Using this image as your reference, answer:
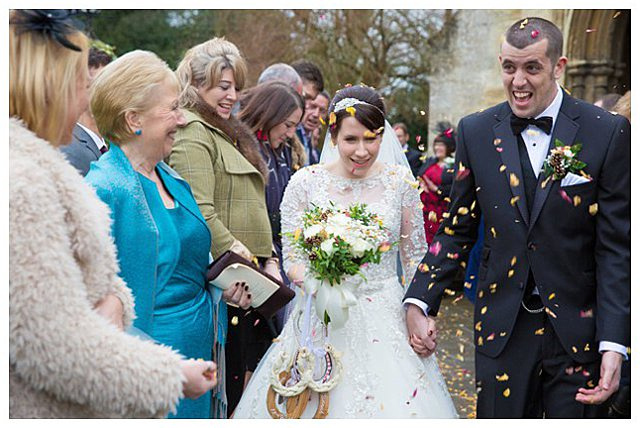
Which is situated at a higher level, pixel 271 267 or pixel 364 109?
pixel 364 109

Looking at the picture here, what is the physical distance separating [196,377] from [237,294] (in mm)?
1514

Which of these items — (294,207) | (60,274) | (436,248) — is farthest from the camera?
(294,207)

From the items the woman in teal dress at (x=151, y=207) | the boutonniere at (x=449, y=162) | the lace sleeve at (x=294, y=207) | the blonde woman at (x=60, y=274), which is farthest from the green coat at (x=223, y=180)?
the boutonniere at (x=449, y=162)

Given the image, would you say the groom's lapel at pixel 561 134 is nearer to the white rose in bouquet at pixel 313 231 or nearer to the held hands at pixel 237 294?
the white rose in bouquet at pixel 313 231

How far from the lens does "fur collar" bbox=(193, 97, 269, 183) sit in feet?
15.4

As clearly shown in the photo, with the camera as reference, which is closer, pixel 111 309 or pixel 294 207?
pixel 111 309

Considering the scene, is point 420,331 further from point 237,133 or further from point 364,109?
point 237,133

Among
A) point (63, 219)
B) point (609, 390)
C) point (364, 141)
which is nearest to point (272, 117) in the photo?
point (364, 141)

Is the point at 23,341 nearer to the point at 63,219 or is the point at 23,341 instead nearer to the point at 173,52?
the point at 63,219

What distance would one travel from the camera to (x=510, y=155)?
136 inches

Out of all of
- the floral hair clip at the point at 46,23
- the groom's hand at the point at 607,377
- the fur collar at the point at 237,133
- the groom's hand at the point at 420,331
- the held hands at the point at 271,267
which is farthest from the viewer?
the held hands at the point at 271,267

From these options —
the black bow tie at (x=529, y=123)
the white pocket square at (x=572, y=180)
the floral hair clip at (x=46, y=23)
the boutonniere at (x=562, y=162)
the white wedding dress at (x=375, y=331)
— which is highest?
the floral hair clip at (x=46, y=23)

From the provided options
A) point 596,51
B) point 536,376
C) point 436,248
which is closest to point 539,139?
point 436,248

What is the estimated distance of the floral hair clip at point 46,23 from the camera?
86.4 inches
